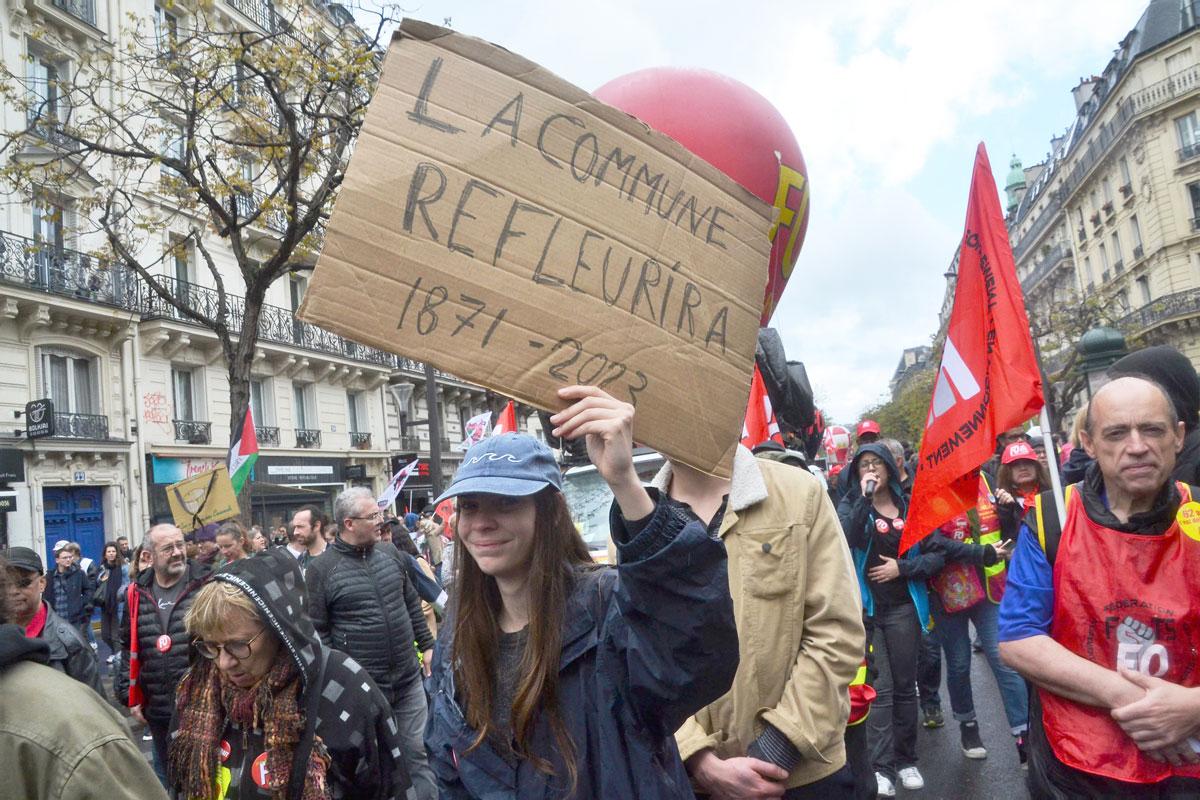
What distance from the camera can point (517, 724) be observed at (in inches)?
69.6

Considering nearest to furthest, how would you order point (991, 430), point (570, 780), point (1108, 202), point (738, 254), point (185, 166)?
point (570, 780) < point (738, 254) < point (991, 430) < point (185, 166) < point (1108, 202)

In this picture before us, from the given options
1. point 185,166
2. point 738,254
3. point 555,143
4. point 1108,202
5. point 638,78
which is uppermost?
point 1108,202

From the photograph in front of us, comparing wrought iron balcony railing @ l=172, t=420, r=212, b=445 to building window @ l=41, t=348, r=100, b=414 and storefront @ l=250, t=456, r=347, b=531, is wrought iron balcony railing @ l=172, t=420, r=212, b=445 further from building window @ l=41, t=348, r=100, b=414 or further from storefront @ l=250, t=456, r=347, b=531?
building window @ l=41, t=348, r=100, b=414

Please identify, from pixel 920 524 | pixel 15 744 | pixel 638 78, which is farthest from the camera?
pixel 638 78

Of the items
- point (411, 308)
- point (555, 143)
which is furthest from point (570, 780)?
point (555, 143)

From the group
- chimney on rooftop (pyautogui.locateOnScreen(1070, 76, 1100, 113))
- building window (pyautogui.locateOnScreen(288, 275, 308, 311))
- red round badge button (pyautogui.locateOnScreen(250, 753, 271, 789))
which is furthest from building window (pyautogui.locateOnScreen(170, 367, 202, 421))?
chimney on rooftop (pyautogui.locateOnScreen(1070, 76, 1100, 113))

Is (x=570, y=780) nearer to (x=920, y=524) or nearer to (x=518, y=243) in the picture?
(x=518, y=243)

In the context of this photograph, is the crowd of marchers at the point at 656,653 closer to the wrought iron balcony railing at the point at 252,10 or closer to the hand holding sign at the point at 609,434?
the hand holding sign at the point at 609,434

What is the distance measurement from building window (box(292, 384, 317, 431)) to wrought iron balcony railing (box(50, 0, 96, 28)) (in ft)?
36.9

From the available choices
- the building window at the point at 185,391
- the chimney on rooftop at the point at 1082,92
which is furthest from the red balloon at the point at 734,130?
the chimney on rooftop at the point at 1082,92

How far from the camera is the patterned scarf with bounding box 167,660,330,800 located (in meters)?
2.47

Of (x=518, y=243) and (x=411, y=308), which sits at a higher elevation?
(x=518, y=243)

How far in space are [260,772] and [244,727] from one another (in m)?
0.16

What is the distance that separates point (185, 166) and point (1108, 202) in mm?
48609
